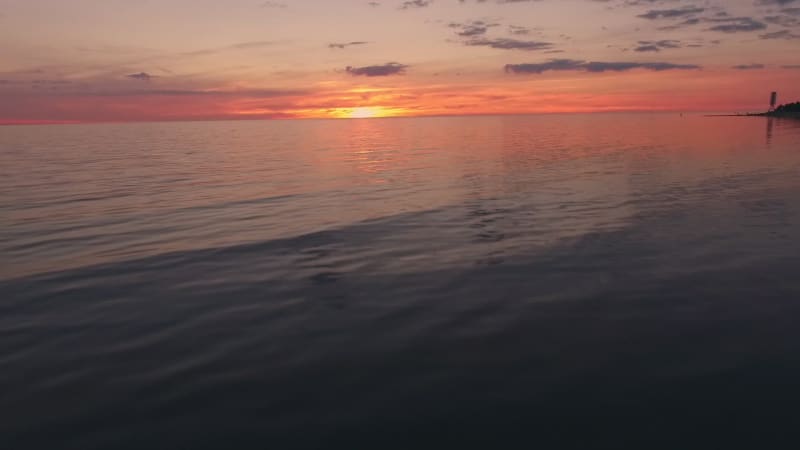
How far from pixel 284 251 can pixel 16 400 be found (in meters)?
9.47

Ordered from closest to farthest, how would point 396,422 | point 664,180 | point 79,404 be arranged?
1. point 396,422
2. point 79,404
3. point 664,180

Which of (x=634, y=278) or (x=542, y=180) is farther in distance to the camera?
(x=542, y=180)

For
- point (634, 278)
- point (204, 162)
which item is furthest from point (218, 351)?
point (204, 162)

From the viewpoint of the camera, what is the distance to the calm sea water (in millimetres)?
7062

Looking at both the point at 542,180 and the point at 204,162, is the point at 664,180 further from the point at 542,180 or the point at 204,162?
the point at 204,162

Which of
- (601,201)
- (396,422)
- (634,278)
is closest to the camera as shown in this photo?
(396,422)

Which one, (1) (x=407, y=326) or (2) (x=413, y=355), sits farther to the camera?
(1) (x=407, y=326)

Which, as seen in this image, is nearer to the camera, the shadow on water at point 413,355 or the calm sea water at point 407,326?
the shadow on water at point 413,355

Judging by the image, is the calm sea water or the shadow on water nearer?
the shadow on water

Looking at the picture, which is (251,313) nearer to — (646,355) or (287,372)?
(287,372)

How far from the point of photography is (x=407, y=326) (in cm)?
1055

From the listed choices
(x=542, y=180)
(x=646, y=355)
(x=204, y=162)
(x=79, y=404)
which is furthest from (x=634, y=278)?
(x=204, y=162)

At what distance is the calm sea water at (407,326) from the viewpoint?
7.06 meters

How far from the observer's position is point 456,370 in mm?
8523
